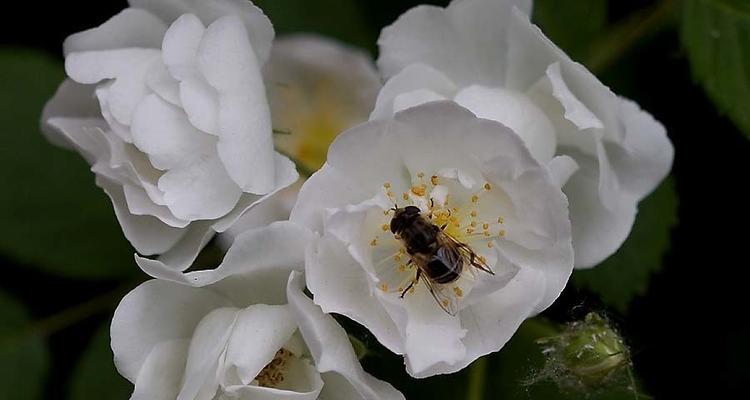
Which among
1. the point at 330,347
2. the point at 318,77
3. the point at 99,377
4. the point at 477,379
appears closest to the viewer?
the point at 330,347

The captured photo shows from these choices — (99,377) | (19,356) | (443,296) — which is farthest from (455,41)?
(19,356)

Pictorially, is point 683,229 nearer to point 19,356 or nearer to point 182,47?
point 182,47

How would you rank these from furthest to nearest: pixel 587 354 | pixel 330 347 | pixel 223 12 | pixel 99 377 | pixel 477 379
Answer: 1. pixel 99 377
2. pixel 477 379
3. pixel 223 12
4. pixel 587 354
5. pixel 330 347

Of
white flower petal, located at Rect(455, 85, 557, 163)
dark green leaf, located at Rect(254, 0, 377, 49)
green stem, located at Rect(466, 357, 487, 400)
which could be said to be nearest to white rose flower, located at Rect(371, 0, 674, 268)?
white flower petal, located at Rect(455, 85, 557, 163)

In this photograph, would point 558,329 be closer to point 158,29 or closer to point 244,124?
point 244,124

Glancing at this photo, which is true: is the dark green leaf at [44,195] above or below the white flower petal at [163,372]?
below

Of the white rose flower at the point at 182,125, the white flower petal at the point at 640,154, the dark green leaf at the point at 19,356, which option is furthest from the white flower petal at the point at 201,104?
the dark green leaf at the point at 19,356

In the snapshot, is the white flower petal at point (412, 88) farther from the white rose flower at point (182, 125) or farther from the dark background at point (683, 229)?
the dark background at point (683, 229)
